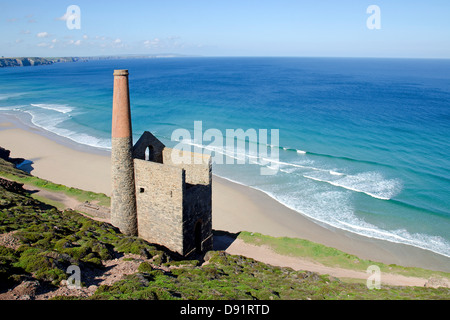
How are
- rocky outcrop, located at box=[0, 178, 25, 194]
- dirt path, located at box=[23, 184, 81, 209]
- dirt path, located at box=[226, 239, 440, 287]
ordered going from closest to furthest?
dirt path, located at box=[226, 239, 440, 287], rocky outcrop, located at box=[0, 178, 25, 194], dirt path, located at box=[23, 184, 81, 209]

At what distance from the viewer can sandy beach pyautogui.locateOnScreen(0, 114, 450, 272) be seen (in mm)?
22891

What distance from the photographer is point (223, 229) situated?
25594 millimetres

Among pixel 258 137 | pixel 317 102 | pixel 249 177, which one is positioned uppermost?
pixel 317 102

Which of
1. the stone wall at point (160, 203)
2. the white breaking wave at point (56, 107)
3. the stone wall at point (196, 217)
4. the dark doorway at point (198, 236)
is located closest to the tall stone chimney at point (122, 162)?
the stone wall at point (160, 203)

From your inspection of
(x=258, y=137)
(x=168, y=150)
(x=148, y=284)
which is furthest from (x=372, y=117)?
(x=148, y=284)

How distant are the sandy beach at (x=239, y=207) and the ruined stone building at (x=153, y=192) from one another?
28.2ft

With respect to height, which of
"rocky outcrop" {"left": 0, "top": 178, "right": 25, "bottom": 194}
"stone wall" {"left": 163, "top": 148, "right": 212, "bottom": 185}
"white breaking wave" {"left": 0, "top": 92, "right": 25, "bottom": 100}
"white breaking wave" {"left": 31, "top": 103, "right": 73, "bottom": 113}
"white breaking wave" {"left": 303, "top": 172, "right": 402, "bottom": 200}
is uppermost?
"white breaking wave" {"left": 0, "top": 92, "right": 25, "bottom": 100}

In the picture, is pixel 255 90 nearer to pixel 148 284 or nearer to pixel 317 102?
pixel 317 102

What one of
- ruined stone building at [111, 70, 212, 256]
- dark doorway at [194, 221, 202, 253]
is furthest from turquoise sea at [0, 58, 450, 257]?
ruined stone building at [111, 70, 212, 256]

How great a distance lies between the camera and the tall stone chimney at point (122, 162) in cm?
1612

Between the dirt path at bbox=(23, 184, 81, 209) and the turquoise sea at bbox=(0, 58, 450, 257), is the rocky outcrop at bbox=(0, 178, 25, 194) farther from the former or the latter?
the turquoise sea at bbox=(0, 58, 450, 257)

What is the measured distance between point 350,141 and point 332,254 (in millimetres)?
29147

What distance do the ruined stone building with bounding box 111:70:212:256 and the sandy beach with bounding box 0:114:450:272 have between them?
8.58 metres
